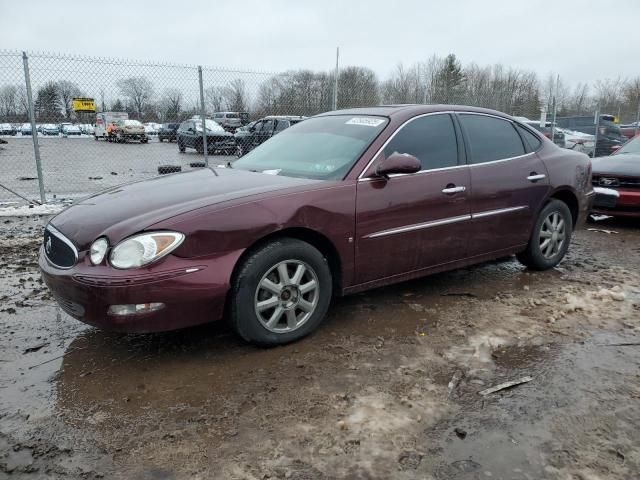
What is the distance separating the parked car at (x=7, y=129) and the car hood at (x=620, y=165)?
424 inches

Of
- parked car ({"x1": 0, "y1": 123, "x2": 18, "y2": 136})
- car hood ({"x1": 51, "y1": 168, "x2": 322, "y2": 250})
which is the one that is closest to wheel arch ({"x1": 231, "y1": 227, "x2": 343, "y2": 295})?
car hood ({"x1": 51, "y1": 168, "x2": 322, "y2": 250})

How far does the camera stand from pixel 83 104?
9.18 meters

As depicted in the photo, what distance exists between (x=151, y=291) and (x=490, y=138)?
10.5 ft

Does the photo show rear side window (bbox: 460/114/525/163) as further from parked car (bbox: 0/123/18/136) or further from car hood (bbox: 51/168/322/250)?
parked car (bbox: 0/123/18/136)

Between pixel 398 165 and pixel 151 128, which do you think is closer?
pixel 398 165

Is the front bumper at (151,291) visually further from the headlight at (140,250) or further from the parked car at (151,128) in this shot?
the parked car at (151,128)

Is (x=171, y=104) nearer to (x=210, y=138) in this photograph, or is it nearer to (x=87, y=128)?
(x=87, y=128)

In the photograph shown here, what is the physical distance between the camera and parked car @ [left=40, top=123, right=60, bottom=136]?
31.1 feet

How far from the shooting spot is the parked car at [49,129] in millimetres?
9491

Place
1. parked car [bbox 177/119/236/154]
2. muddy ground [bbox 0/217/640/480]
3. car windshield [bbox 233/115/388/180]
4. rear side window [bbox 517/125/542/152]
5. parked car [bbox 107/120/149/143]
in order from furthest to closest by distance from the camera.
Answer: parked car [bbox 177/119/236/154], parked car [bbox 107/120/149/143], rear side window [bbox 517/125/542/152], car windshield [bbox 233/115/388/180], muddy ground [bbox 0/217/640/480]

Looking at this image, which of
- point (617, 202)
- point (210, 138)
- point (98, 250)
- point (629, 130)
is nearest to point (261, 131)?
point (210, 138)

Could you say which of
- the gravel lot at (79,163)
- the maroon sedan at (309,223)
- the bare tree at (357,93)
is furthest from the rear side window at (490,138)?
the gravel lot at (79,163)

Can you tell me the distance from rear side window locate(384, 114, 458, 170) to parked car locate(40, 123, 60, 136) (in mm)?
7911

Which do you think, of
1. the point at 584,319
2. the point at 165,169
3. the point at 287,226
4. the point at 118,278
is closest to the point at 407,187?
the point at 287,226
